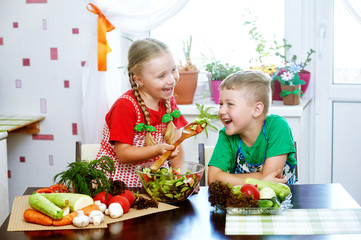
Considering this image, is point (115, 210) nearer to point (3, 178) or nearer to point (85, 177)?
point (85, 177)

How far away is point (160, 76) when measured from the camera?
6.75 ft

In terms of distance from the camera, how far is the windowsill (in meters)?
2.77

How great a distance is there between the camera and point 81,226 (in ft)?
4.60

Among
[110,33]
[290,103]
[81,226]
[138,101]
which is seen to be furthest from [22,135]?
[81,226]

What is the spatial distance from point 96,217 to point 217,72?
167 cm

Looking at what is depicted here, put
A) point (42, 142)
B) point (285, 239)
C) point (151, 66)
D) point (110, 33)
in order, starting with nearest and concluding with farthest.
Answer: point (285, 239) → point (151, 66) → point (110, 33) → point (42, 142)

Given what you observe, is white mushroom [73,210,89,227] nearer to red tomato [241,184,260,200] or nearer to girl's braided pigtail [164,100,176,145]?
red tomato [241,184,260,200]

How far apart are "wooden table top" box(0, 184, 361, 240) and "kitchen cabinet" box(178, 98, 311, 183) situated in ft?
3.81

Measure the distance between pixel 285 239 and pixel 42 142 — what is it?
84.9 inches

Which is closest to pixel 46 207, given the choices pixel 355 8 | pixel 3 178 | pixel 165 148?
pixel 165 148

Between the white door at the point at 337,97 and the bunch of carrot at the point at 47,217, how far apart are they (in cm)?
194

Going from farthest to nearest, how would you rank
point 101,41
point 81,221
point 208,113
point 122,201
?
point 208,113 < point 101,41 < point 122,201 < point 81,221

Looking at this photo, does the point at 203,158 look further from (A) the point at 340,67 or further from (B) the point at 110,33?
(A) the point at 340,67

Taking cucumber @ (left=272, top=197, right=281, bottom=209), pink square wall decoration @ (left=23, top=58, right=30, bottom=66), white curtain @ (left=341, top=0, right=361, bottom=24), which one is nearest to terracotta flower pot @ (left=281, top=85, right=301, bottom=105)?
white curtain @ (left=341, top=0, right=361, bottom=24)
